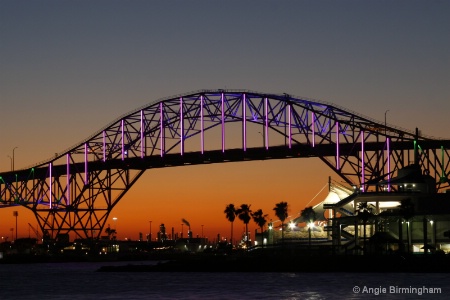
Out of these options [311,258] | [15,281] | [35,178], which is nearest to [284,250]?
[311,258]

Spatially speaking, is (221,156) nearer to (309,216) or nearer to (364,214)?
(309,216)

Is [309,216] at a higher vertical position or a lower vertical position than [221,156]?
lower

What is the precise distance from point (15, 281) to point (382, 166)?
53.3m

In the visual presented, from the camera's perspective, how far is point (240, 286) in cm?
10106

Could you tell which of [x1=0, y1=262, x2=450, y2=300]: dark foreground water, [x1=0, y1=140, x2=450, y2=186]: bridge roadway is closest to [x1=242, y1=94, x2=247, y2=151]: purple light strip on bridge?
[x1=0, y1=140, x2=450, y2=186]: bridge roadway

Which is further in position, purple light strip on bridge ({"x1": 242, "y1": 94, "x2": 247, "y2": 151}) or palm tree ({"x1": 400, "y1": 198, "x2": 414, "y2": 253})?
purple light strip on bridge ({"x1": 242, "y1": 94, "x2": 247, "y2": 151})

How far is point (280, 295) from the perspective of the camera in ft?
294

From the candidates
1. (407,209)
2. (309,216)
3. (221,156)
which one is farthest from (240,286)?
(221,156)

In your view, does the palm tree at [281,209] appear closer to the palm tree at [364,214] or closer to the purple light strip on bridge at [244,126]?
the purple light strip on bridge at [244,126]

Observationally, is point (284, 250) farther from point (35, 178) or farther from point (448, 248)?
point (35, 178)
